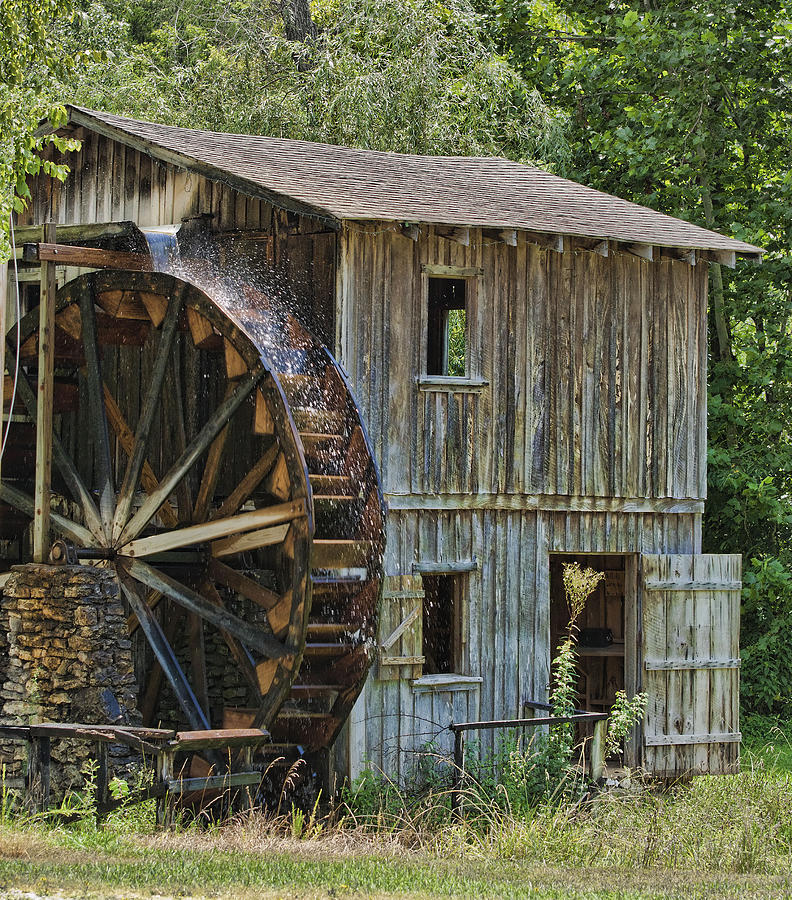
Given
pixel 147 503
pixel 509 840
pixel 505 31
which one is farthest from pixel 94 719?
pixel 505 31

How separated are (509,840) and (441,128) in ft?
42.0

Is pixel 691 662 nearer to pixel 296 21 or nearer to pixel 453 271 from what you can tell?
pixel 453 271

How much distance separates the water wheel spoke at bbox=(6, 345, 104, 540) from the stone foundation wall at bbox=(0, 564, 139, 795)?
87 cm

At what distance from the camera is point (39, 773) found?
32.7ft

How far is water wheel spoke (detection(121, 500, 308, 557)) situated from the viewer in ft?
36.0

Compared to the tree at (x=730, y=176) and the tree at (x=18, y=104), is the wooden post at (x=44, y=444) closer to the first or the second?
the tree at (x=18, y=104)

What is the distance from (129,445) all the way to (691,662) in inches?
219

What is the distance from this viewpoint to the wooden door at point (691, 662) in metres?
13.3

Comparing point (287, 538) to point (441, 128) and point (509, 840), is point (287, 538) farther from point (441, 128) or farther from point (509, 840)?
point (441, 128)

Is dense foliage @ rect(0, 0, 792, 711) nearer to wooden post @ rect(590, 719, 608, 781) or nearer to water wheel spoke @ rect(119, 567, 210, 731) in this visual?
wooden post @ rect(590, 719, 608, 781)

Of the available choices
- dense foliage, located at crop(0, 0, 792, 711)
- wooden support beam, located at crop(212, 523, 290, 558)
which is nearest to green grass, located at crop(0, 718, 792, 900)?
wooden support beam, located at crop(212, 523, 290, 558)

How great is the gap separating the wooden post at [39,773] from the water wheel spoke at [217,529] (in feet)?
7.13

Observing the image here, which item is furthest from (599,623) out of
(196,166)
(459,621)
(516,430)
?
(196,166)

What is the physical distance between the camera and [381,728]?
11.9 meters
